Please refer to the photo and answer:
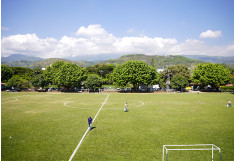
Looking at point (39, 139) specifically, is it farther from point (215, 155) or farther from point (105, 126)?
point (215, 155)

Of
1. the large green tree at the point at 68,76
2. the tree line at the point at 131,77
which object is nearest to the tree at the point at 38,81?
the tree line at the point at 131,77

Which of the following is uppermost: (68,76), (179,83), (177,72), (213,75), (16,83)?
(177,72)

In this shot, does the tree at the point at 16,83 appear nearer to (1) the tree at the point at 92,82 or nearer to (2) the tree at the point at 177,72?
(1) the tree at the point at 92,82

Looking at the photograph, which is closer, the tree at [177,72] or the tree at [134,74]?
the tree at [134,74]

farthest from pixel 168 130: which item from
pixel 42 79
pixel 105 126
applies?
pixel 42 79

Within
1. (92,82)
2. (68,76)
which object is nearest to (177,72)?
(92,82)

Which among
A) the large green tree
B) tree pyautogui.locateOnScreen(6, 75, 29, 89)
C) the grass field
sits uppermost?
the large green tree

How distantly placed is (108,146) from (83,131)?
170 inches

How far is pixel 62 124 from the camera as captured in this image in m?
18.2

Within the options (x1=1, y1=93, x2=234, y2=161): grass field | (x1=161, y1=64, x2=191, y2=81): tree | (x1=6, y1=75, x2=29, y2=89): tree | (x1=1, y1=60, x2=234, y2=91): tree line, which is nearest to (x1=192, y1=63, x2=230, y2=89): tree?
(x1=1, y1=60, x2=234, y2=91): tree line

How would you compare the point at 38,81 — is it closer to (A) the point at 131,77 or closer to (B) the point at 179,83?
(A) the point at 131,77

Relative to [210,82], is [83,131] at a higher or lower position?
lower

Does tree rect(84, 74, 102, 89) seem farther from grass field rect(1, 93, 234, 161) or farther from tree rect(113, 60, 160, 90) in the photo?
grass field rect(1, 93, 234, 161)

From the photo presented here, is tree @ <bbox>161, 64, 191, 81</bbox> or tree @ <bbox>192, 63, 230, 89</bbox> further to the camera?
tree @ <bbox>161, 64, 191, 81</bbox>
